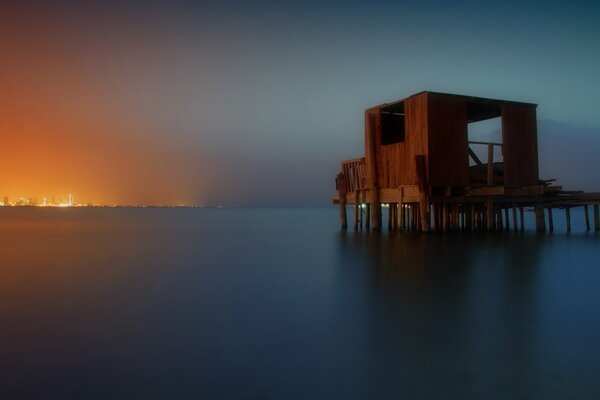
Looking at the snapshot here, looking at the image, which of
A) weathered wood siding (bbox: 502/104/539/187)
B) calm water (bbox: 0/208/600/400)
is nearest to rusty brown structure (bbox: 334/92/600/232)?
weathered wood siding (bbox: 502/104/539/187)

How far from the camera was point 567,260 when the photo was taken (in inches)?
531

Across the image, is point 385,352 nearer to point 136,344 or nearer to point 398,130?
point 136,344

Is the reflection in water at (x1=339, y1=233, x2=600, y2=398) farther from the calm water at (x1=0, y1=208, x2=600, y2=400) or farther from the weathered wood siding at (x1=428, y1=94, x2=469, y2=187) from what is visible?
the weathered wood siding at (x1=428, y1=94, x2=469, y2=187)

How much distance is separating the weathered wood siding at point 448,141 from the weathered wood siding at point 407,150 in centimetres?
36

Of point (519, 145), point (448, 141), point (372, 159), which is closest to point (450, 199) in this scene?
point (448, 141)

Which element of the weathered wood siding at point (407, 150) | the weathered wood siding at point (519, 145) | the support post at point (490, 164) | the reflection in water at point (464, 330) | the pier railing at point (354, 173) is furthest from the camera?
the pier railing at point (354, 173)

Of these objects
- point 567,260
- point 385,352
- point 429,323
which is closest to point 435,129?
point 567,260

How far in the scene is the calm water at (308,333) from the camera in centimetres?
423

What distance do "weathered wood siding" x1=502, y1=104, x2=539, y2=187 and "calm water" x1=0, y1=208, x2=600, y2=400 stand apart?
29.4ft

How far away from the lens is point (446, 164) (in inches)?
770

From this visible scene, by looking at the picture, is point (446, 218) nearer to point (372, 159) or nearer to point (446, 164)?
point (446, 164)

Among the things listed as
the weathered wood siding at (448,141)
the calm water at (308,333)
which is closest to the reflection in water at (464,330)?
the calm water at (308,333)

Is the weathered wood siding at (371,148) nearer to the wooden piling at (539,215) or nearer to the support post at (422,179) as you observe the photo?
the support post at (422,179)

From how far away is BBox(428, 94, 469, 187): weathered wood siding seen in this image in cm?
1923
